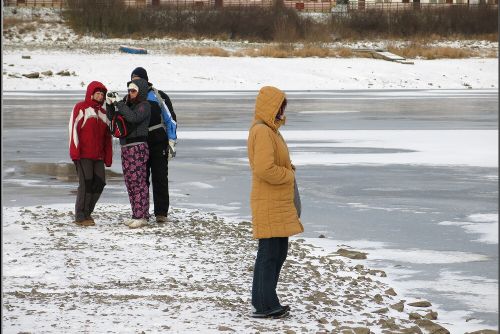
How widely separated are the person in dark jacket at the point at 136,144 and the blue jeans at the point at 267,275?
3609 mm

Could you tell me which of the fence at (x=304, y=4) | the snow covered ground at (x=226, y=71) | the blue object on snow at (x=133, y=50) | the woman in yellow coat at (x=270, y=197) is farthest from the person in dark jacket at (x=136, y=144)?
the fence at (x=304, y=4)

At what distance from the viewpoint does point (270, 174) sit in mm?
7164

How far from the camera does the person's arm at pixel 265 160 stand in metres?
7.16

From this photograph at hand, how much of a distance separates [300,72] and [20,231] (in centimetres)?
3447

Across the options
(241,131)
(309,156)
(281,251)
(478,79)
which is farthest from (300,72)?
(281,251)

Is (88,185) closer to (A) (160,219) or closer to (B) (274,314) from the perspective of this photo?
(A) (160,219)

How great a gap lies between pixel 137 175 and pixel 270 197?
3.89 m

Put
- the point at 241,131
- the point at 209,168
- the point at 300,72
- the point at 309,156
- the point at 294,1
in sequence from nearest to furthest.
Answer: the point at 209,168 < the point at 309,156 < the point at 241,131 < the point at 300,72 < the point at 294,1

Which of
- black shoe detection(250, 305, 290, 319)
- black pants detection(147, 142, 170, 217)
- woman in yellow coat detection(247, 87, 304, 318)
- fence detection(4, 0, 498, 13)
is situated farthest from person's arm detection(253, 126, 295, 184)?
fence detection(4, 0, 498, 13)

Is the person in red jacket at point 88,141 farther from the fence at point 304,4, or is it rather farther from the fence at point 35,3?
the fence at point 35,3

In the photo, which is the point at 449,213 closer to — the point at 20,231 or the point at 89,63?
the point at 20,231

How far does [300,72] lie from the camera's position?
4441 centimetres

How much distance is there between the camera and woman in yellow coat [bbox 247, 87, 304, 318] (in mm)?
7195

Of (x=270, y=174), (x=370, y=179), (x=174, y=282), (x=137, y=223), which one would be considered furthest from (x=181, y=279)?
(x=370, y=179)
